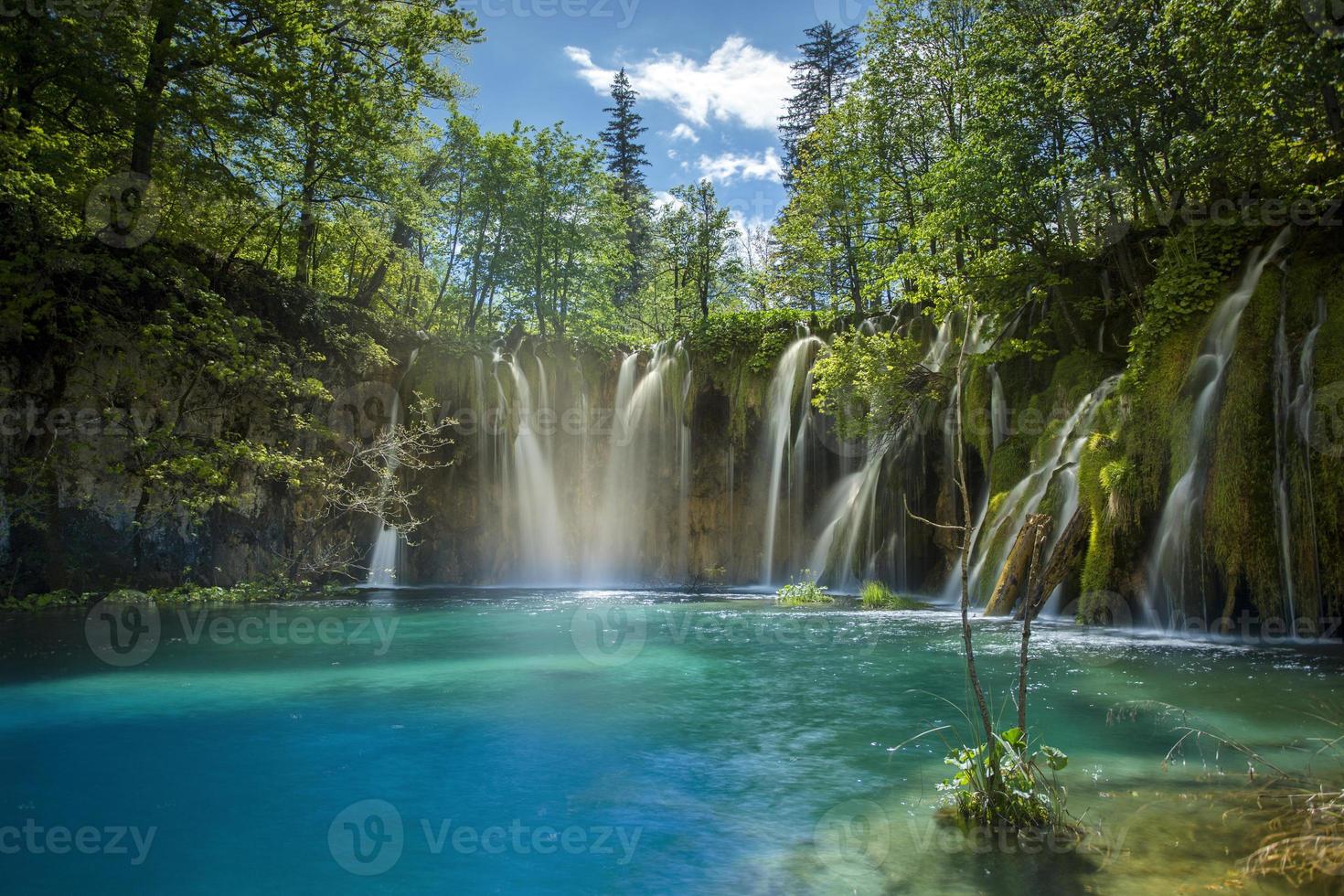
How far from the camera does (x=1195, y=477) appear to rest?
401 inches

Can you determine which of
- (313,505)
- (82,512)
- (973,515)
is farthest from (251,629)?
(973,515)

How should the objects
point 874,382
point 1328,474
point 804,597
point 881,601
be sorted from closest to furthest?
1. point 1328,474
2. point 881,601
3. point 804,597
4. point 874,382

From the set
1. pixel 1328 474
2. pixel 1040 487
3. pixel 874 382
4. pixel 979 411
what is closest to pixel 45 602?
pixel 874 382

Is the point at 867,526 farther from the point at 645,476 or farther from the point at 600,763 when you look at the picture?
the point at 600,763

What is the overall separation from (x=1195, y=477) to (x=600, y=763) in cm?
919

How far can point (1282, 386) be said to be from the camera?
9750mm

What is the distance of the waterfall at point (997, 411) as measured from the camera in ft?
51.3

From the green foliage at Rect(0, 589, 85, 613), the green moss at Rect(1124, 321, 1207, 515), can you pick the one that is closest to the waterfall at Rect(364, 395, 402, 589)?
the green foliage at Rect(0, 589, 85, 613)

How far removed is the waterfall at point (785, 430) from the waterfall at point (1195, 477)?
11273mm

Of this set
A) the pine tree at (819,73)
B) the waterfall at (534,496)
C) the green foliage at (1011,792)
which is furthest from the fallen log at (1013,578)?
the pine tree at (819,73)

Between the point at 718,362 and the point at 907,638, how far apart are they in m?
14.5

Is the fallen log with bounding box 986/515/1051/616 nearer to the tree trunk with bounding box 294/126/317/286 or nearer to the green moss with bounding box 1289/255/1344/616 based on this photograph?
the green moss with bounding box 1289/255/1344/616

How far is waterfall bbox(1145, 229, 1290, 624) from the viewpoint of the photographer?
1014 centimetres

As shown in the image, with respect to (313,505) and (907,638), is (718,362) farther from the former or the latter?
(907,638)
